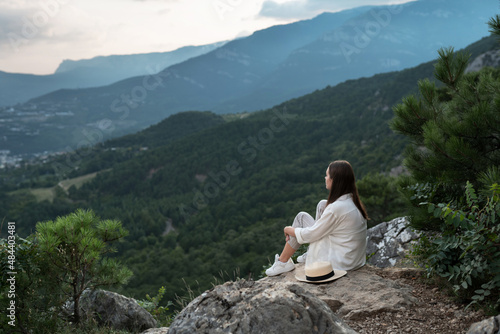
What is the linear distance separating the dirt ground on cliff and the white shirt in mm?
785

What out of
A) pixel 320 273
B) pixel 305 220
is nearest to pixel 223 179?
pixel 305 220

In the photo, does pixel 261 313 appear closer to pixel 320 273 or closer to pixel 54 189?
pixel 320 273

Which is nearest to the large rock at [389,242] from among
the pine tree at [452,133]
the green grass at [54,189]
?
the pine tree at [452,133]

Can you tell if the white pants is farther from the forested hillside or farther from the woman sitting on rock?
the forested hillside

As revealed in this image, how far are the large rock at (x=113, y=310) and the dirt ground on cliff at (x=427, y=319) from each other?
2948 millimetres

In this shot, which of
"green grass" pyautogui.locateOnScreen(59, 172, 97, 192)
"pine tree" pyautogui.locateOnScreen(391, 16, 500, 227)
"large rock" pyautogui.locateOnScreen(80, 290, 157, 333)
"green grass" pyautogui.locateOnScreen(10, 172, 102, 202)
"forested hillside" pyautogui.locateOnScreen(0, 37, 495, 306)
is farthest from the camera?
"green grass" pyautogui.locateOnScreen(59, 172, 97, 192)

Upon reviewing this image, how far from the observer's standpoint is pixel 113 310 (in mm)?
4715

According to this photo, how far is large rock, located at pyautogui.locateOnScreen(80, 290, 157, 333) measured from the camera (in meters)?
4.57

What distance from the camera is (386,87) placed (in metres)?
74.9

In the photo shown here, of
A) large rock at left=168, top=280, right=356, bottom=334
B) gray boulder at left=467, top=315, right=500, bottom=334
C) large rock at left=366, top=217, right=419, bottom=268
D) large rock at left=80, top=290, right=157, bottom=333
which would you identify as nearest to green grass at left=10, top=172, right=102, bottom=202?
large rock at left=80, top=290, right=157, bottom=333

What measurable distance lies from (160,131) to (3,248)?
106446 mm

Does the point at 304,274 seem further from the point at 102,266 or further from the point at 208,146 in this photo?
the point at 208,146

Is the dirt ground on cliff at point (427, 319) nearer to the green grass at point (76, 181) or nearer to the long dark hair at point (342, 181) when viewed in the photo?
the long dark hair at point (342, 181)

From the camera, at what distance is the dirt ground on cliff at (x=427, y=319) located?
2.97 metres
